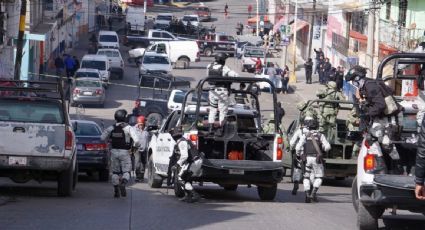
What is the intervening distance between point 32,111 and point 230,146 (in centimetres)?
359

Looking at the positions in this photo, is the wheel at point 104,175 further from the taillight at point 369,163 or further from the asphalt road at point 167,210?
the taillight at point 369,163

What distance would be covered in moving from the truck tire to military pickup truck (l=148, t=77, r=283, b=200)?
6.02ft

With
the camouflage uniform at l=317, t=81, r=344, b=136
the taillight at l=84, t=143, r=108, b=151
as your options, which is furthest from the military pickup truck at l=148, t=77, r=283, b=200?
the camouflage uniform at l=317, t=81, r=344, b=136

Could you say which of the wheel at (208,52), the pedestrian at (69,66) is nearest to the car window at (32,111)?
the pedestrian at (69,66)

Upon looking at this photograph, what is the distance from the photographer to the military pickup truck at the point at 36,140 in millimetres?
17562

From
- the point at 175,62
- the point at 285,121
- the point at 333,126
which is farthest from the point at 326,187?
the point at 175,62

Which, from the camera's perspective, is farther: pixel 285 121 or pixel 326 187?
pixel 285 121

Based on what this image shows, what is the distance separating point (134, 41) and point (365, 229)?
66138 mm

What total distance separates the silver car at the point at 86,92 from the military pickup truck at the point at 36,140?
30.9m

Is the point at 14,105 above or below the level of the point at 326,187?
above

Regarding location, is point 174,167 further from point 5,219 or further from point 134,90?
point 134,90

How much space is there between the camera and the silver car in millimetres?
49188

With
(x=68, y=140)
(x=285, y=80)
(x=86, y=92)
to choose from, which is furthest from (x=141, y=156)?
(x=285, y=80)

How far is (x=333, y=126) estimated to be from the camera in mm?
24094
